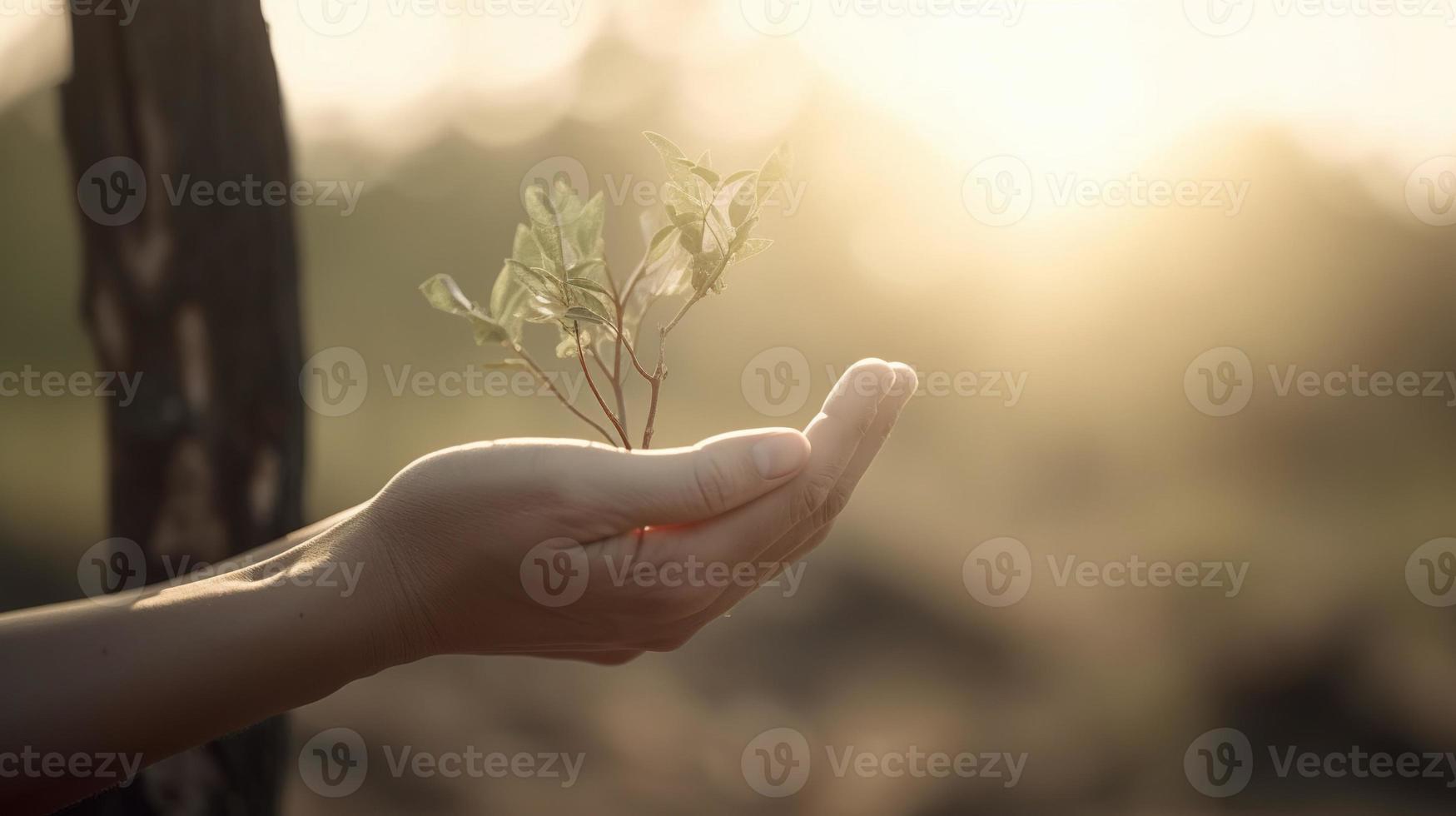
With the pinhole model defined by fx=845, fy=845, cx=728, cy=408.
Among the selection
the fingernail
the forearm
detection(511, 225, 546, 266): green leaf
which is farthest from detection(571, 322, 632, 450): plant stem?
the forearm

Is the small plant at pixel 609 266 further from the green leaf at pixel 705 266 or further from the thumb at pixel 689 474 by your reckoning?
the thumb at pixel 689 474

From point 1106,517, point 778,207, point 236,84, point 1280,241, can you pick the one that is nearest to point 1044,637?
point 1106,517

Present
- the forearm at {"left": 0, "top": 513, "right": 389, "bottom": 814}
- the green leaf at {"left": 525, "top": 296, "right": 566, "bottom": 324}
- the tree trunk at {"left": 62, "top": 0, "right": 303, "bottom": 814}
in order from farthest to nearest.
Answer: the tree trunk at {"left": 62, "top": 0, "right": 303, "bottom": 814} → the green leaf at {"left": 525, "top": 296, "right": 566, "bottom": 324} → the forearm at {"left": 0, "top": 513, "right": 389, "bottom": 814}

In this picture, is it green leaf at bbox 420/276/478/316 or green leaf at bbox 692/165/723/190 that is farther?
green leaf at bbox 420/276/478/316

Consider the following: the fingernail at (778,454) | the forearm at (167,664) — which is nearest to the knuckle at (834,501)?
the fingernail at (778,454)

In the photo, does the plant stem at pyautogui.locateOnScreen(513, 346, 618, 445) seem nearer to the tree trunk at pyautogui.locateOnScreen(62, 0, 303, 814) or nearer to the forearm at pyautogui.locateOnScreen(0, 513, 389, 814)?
the forearm at pyautogui.locateOnScreen(0, 513, 389, 814)

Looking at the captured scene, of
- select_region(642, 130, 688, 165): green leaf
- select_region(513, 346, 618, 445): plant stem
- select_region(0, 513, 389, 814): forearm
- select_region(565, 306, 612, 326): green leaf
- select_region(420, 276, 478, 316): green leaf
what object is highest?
select_region(642, 130, 688, 165): green leaf

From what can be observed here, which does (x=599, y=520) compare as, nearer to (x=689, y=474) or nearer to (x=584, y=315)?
(x=689, y=474)
